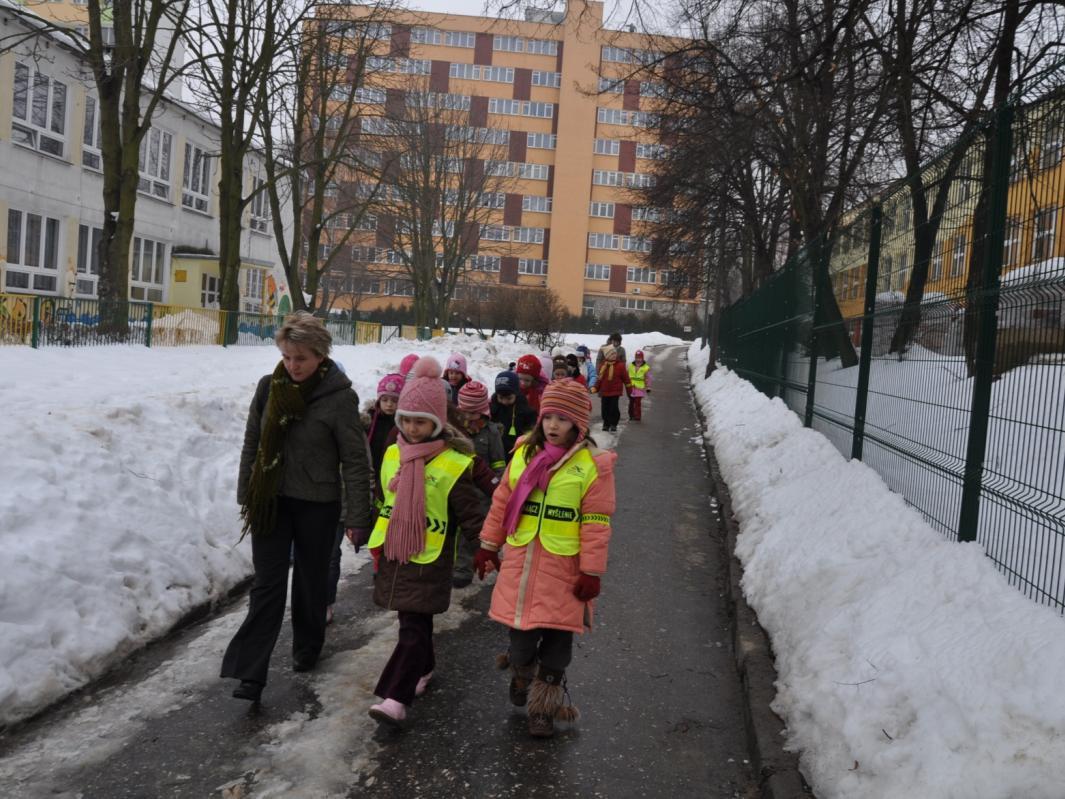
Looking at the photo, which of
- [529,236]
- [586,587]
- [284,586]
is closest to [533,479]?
[586,587]

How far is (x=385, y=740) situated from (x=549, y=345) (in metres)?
35.3

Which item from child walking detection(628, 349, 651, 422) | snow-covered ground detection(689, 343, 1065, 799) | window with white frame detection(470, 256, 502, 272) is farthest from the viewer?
window with white frame detection(470, 256, 502, 272)

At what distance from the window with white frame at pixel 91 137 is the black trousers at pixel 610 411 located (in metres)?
16.1

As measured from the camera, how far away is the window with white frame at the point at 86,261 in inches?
974

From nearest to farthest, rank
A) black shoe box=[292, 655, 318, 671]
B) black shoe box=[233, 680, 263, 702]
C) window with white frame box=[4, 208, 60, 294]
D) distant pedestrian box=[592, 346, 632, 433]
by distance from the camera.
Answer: black shoe box=[233, 680, 263, 702], black shoe box=[292, 655, 318, 671], distant pedestrian box=[592, 346, 632, 433], window with white frame box=[4, 208, 60, 294]

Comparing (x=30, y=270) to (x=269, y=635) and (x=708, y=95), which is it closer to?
(x=708, y=95)

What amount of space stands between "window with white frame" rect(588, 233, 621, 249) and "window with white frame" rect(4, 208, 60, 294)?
5618 cm

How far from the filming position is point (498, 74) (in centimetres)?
7662

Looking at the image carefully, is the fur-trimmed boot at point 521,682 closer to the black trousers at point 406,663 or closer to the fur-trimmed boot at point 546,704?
the fur-trimmed boot at point 546,704

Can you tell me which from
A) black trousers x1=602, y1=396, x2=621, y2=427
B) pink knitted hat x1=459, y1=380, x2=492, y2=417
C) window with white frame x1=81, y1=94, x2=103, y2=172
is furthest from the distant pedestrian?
window with white frame x1=81, y1=94, x2=103, y2=172

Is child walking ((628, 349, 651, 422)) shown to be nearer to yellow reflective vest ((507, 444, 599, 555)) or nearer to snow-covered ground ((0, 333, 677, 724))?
snow-covered ground ((0, 333, 677, 724))

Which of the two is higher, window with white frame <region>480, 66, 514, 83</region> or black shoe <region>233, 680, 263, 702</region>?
window with white frame <region>480, 66, 514, 83</region>

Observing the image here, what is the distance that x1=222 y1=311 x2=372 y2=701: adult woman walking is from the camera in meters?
4.55

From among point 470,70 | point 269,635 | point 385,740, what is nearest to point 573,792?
point 385,740
